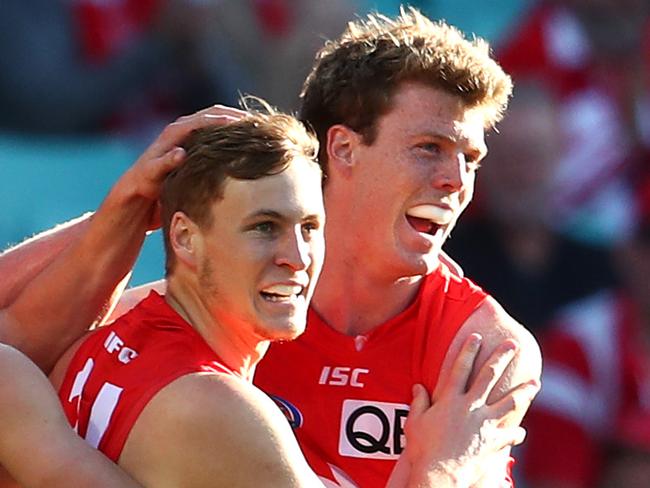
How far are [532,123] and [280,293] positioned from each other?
14.6 ft

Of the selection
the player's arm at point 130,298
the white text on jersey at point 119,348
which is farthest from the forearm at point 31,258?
the white text on jersey at point 119,348

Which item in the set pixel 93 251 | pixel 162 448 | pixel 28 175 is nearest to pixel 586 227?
pixel 28 175

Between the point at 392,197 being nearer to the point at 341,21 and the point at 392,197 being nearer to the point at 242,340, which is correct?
the point at 242,340

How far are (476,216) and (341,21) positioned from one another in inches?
50.4

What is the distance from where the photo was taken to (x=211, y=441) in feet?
12.2

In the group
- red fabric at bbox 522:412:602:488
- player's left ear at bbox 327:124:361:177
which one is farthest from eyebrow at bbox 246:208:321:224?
red fabric at bbox 522:412:602:488

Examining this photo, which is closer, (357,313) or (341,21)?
(357,313)

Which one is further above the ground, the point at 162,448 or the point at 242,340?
the point at 242,340

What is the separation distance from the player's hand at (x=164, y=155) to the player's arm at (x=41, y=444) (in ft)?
2.00

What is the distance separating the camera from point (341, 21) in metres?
8.59

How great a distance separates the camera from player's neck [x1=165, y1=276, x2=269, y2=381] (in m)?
4.01

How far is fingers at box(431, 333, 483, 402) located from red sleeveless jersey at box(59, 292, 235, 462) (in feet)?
2.43

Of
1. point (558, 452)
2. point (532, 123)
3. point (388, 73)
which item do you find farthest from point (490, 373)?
point (532, 123)

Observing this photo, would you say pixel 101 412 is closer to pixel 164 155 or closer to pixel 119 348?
pixel 119 348
